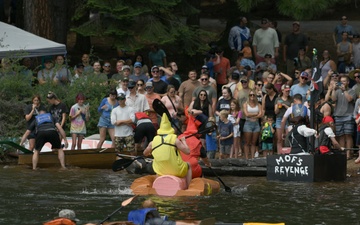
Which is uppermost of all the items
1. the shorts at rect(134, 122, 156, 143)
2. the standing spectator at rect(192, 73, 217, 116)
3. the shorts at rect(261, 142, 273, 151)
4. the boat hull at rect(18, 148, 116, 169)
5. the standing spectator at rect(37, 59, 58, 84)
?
the standing spectator at rect(37, 59, 58, 84)

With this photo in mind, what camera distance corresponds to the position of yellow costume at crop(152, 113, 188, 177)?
23.9m

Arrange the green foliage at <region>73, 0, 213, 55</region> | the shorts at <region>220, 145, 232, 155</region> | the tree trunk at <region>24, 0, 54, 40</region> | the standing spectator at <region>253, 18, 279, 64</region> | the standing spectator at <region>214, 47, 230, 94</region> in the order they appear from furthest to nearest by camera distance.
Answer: the tree trunk at <region>24, 0, 54, 40</region>
the standing spectator at <region>253, 18, 279, 64</region>
the green foliage at <region>73, 0, 213, 55</region>
the standing spectator at <region>214, 47, 230, 94</region>
the shorts at <region>220, 145, 232, 155</region>

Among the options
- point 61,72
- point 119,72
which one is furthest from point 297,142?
point 61,72

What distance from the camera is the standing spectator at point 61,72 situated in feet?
106

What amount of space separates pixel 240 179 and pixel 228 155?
204 cm

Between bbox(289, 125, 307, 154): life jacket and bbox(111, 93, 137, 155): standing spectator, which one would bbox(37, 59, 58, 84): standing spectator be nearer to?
bbox(111, 93, 137, 155): standing spectator

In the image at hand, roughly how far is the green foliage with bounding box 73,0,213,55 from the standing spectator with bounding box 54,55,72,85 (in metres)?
1.58

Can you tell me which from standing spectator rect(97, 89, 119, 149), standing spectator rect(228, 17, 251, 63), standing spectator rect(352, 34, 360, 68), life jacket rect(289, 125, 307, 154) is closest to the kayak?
life jacket rect(289, 125, 307, 154)

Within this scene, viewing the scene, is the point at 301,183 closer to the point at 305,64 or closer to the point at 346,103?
the point at 346,103

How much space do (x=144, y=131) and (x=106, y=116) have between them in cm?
166

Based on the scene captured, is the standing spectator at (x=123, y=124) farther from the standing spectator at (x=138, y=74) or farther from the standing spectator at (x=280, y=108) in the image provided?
the standing spectator at (x=280, y=108)

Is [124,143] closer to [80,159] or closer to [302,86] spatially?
[80,159]

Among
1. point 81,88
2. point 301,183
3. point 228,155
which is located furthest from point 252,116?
point 81,88

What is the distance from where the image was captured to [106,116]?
30.2 meters
